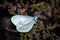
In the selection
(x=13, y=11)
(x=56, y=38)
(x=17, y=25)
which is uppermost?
(x=13, y=11)

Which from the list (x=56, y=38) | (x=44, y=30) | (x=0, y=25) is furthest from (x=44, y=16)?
(x=0, y=25)

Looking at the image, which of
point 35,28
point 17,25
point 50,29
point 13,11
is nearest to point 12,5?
point 13,11

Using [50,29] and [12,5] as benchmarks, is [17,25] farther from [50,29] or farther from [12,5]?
[50,29]

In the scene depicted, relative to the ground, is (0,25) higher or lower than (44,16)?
lower
